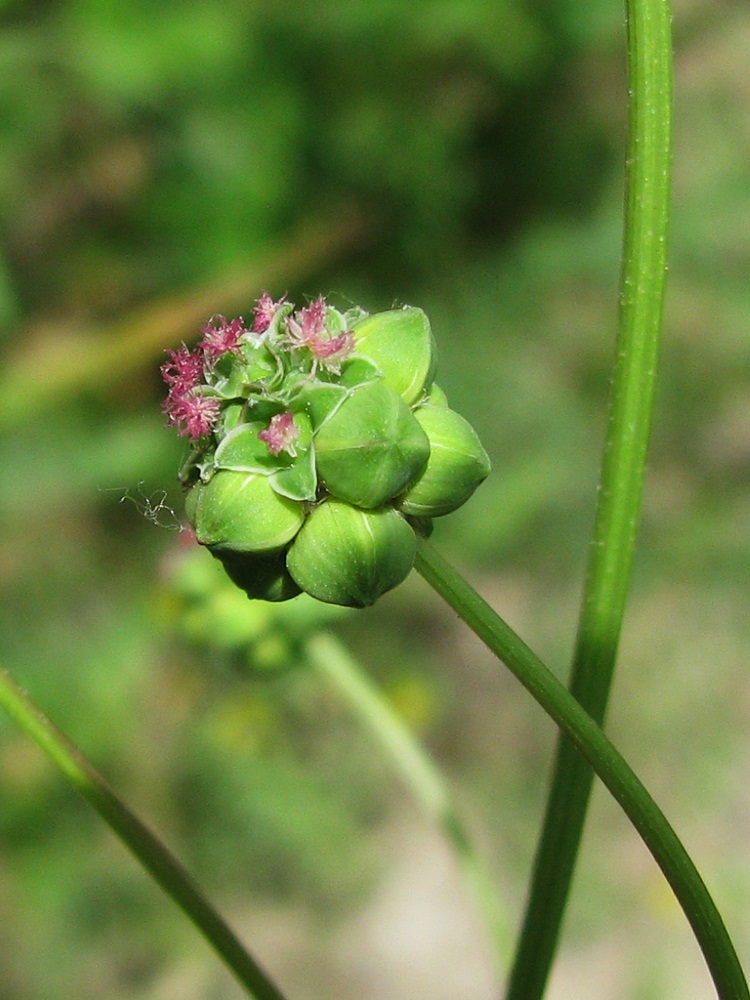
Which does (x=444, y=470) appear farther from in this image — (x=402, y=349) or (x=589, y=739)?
(x=589, y=739)

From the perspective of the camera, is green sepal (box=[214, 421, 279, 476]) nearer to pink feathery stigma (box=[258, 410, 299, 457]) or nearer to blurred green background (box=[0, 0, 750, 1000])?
pink feathery stigma (box=[258, 410, 299, 457])

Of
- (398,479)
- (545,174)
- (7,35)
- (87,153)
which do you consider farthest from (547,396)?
(398,479)

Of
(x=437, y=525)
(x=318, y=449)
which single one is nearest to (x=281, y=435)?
(x=318, y=449)

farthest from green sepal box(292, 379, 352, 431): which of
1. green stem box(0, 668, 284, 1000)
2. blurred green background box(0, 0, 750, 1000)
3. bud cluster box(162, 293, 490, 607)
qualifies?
blurred green background box(0, 0, 750, 1000)

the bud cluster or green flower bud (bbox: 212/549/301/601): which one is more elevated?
the bud cluster

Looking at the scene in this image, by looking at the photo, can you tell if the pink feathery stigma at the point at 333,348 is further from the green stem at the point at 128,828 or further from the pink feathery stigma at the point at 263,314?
the green stem at the point at 128,828

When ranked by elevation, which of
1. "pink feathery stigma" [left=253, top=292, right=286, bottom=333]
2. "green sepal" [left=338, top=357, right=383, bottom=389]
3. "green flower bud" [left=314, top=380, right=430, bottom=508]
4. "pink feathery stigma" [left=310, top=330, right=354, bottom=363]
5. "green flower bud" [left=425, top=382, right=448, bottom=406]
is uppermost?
"pink feathery stigma" [left=253, top=292, right=286, bottom=333]

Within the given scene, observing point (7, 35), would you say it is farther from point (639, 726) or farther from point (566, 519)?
point (639, 726)
